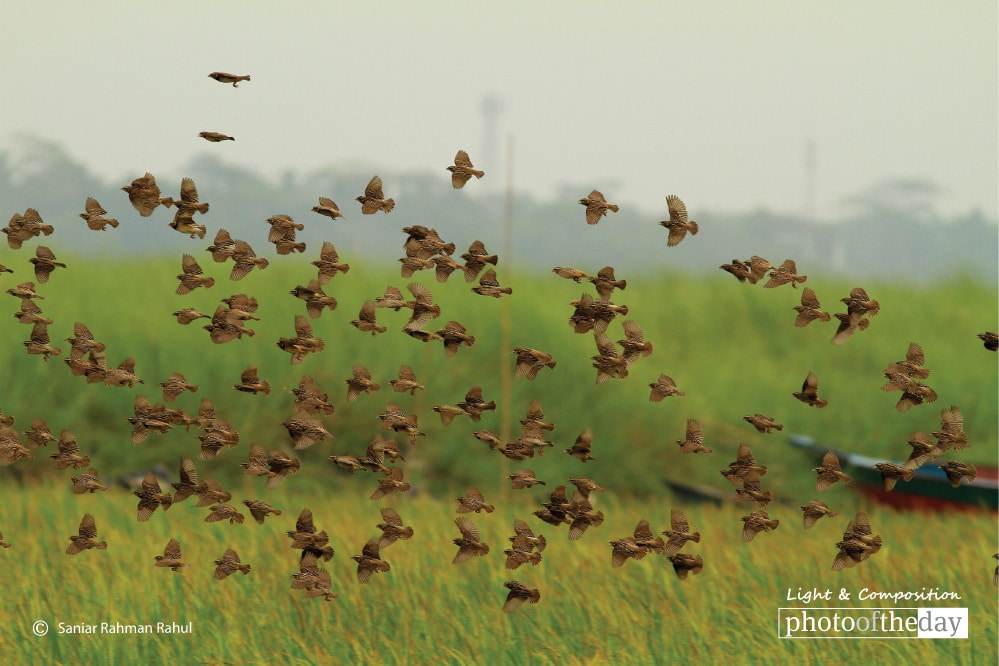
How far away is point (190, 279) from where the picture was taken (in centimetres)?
488

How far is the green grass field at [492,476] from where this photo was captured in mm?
6363

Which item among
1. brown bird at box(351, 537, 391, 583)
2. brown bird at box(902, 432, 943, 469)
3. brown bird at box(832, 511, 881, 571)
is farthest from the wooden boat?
brown bird at box(351, 537, 391, 583)

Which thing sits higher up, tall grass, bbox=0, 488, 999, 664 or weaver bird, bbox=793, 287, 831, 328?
weaver bird, bbox=793, 287, 831, 328

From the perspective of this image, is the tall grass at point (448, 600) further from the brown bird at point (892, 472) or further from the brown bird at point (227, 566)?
the brown bird at point (892, 472)

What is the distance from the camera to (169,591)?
6.86 metres

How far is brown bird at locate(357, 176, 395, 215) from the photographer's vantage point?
4.86 metres

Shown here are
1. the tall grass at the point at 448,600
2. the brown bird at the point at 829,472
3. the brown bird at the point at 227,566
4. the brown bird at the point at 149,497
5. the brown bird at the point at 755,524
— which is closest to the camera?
the brown bird at the point at 829,472

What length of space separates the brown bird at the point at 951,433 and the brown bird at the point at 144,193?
3437mm

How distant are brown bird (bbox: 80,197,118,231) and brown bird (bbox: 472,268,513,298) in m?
1.65

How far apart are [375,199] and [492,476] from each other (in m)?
7.25

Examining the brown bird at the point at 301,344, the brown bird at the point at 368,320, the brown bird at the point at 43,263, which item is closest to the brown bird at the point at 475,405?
the brown bird at the point at 368,320

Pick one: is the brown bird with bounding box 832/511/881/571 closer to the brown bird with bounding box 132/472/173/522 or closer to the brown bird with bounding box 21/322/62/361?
the brown bird with bounding box 132/472/173/522

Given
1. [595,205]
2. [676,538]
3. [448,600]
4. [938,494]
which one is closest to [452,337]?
[595,205]

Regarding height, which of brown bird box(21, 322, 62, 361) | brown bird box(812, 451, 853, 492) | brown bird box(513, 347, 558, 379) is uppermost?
brown bird box(21, 322, 62, 361)
